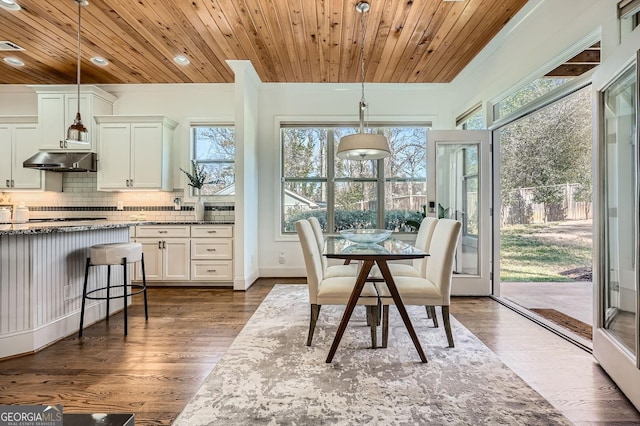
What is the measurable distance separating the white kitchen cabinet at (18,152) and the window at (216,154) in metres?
2.20

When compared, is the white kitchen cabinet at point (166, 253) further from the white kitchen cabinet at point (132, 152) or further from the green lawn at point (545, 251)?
the green lawn at point (545, 251)

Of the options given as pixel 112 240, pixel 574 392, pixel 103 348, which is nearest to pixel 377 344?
pixel 574 392

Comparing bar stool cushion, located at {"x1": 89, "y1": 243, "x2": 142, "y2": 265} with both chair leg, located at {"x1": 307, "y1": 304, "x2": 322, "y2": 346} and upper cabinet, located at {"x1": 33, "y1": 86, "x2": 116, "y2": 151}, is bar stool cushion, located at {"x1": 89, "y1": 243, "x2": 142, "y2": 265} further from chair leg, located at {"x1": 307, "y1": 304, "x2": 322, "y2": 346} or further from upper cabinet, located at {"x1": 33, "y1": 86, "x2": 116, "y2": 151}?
upper cabinet, located at {"x1": 33, "y1": 86, "x2": 116, "y2": 151}

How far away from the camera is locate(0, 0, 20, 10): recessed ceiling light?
9.86ft

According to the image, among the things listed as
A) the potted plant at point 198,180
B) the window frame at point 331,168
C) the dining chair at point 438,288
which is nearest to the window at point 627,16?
the dining chair at point 438,288

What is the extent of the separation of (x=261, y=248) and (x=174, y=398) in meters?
3.35

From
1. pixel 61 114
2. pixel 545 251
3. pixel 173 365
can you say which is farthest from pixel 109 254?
pixel 545 251

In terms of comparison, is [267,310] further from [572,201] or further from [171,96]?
[572,201]

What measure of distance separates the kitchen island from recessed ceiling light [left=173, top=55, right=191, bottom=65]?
2271mm

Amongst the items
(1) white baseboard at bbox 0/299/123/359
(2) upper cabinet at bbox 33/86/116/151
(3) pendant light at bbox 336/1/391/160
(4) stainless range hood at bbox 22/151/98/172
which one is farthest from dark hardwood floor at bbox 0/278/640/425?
(2) upper cabinet at bbox 33/86/116/151

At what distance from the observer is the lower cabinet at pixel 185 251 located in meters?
4.51

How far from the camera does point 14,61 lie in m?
4.25

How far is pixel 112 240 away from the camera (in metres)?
3.48

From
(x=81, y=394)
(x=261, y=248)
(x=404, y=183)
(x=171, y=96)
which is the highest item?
(x=171, y=96)
